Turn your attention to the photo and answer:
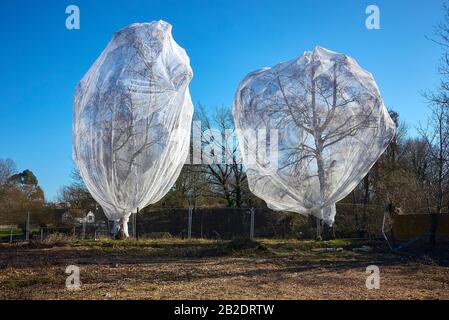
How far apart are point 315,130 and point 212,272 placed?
599cm

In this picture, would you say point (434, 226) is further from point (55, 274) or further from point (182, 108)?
point (55, 274)

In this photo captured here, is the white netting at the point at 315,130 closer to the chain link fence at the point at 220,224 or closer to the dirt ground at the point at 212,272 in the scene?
the dirt ground at the point at 212,272

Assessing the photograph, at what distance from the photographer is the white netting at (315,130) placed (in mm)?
14930

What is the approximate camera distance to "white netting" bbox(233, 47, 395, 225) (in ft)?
49.0

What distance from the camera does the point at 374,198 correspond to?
95.1ft

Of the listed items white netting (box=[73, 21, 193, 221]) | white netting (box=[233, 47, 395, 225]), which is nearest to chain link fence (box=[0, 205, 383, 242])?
white netting (box=[73, 21, 193, 221])

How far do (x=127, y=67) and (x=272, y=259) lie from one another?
7378mm

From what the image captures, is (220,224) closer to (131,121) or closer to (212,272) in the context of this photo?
(131,121)

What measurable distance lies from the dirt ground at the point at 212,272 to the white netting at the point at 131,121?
2.12m

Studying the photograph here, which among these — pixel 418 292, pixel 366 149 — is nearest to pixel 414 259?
pixel 366 149

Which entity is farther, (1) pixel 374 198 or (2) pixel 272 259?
(1) pixel 374 198

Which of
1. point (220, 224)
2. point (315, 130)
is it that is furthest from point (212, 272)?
point (220, 224)

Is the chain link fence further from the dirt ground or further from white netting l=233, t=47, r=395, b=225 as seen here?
white netting l=233, t=47, r=395, b=225

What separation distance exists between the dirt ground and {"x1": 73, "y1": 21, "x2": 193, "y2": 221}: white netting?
2117mm
